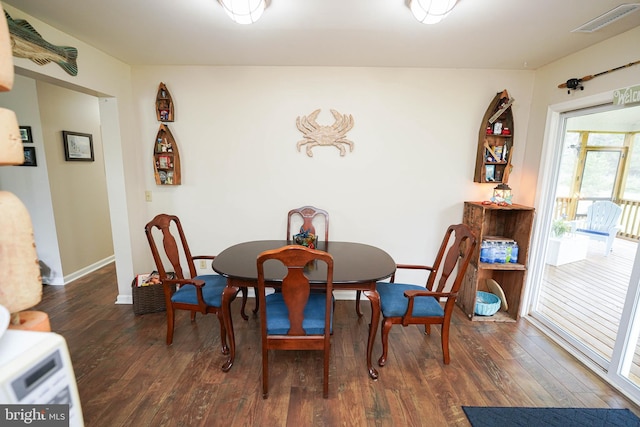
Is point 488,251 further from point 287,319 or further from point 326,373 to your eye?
point 287,319

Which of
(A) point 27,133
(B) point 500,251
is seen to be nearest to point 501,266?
(B) point 500,251

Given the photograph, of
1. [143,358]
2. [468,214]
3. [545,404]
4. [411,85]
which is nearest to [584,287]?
[468,214]

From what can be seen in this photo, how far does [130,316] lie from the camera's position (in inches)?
104

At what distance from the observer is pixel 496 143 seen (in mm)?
2748

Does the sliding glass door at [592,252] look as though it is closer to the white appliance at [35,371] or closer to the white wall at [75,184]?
the white appliance at [35,371]

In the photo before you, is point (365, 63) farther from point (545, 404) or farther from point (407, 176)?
point (545, 404)

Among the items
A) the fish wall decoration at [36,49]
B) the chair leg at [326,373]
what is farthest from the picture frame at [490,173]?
the fish wall decoration at [36,49]

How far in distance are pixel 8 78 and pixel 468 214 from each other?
3.14 meters

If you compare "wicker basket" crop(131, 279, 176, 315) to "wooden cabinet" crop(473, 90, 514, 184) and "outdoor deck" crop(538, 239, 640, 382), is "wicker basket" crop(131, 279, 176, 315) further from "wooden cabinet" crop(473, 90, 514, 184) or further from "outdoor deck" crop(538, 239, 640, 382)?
"outdoor deck" crop(538, 239, 640, 382)

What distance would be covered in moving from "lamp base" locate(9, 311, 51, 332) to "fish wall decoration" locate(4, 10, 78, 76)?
1929 millimetres

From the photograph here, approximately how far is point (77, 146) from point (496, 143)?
4.92 meters

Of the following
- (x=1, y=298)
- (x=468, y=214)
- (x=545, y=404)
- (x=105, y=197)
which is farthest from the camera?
(x=105, y=197)

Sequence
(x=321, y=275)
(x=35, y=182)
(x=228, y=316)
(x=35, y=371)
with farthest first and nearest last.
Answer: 1. (x=35, y=182)
2. (x=228, y=316)
3. (x=321, y=275)
4. (x=35, y=371)

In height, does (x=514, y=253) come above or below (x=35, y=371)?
below
